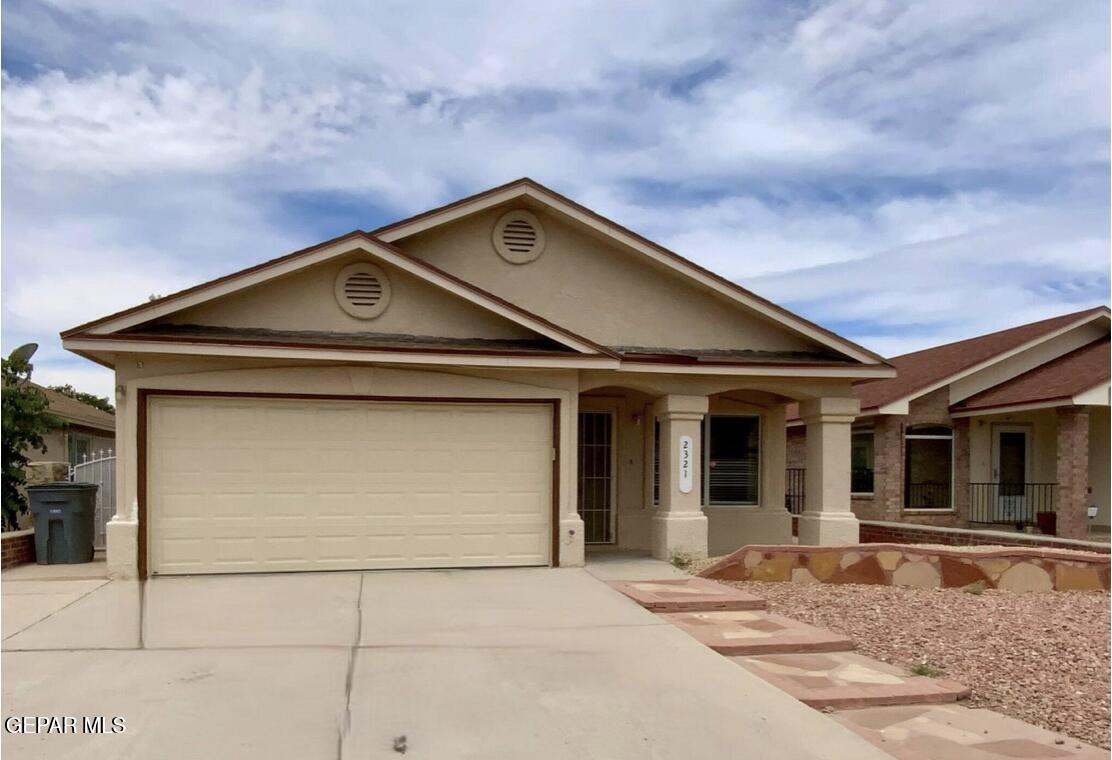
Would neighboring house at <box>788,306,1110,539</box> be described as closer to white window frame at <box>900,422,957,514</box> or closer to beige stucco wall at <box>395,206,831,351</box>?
white window frame at <box>900,422,957,514</box>

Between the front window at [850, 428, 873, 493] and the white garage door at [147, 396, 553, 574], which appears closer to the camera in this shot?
the white garage door at [147, 396, 553, 574]

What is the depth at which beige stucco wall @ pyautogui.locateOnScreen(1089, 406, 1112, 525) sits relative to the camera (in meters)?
19.7

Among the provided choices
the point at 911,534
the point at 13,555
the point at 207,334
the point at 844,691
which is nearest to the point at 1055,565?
the point at 911,534

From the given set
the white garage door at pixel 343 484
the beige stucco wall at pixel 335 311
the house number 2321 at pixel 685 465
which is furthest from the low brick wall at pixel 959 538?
the beige stucco wall at pixel 335 311

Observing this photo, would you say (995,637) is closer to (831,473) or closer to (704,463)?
(831,473)

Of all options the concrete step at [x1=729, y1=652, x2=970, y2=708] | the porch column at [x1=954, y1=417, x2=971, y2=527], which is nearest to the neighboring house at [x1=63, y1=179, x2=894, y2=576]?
the concrete step at [x1=729, y1=652, x2=970, y2=708]

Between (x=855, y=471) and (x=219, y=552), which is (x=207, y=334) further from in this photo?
(x=855, y=471)

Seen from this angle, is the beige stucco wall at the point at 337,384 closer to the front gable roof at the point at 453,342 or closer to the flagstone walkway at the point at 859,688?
the front gable roof at the point at 453,342

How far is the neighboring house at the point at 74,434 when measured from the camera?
19712mm

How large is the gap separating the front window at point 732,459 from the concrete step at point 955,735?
835 cm

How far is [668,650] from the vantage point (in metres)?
7.47

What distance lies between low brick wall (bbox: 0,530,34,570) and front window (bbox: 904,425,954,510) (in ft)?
53.5

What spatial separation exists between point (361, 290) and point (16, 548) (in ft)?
17.6

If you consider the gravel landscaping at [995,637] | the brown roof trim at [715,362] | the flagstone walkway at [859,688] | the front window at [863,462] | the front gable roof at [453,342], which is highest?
the front gable roof at [453,342]
